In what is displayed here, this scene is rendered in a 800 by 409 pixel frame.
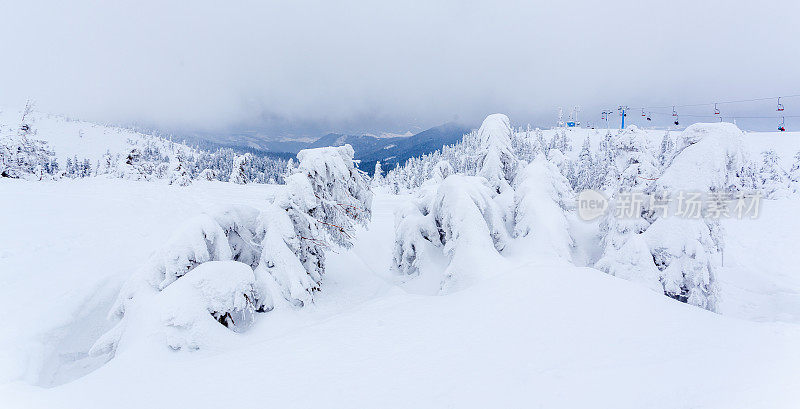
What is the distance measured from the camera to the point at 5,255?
36.3ft

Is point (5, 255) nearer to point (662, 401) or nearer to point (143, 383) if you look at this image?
point (143, 383)

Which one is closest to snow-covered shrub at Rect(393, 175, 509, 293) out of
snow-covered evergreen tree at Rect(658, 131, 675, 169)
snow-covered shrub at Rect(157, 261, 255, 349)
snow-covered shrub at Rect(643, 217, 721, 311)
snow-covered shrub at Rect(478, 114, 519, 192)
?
snow-covered shrub at Rect(478, 114, 519, 192)

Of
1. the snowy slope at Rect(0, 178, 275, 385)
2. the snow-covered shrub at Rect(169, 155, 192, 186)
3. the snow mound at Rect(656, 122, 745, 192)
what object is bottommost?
the snowy slope at Rect(0, 178, 275, 385)

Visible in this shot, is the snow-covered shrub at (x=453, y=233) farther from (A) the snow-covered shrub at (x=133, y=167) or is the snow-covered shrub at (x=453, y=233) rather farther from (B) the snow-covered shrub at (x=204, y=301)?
(A) the snow-covered shrub at (x=133, y=167)

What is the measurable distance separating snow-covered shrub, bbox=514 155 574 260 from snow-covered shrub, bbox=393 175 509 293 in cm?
126

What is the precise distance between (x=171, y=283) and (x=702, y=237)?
53.7 feet

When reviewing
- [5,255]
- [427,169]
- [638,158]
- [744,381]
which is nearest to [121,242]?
[5,255]

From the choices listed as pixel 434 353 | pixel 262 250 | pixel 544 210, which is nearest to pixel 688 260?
pixel 544 210

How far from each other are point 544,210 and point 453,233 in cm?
500

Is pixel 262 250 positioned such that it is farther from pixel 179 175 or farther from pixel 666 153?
pixel 179 175

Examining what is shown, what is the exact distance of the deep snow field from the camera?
4.34 meters

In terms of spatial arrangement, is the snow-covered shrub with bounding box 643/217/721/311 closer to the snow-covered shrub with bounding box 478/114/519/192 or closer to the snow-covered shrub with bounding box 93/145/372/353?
the snow-covered shrub with bounding box 478/114/519/192

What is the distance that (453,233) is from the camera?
37.9 feet

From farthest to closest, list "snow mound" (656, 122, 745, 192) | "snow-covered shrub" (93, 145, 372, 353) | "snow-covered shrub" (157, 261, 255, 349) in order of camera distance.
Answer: "snow mound" (656, 122, 745, 192)
"snow-covered shrub" (93, 145, 372, 353)
"snow-covered shrub" (157, 261, 255, 349)
